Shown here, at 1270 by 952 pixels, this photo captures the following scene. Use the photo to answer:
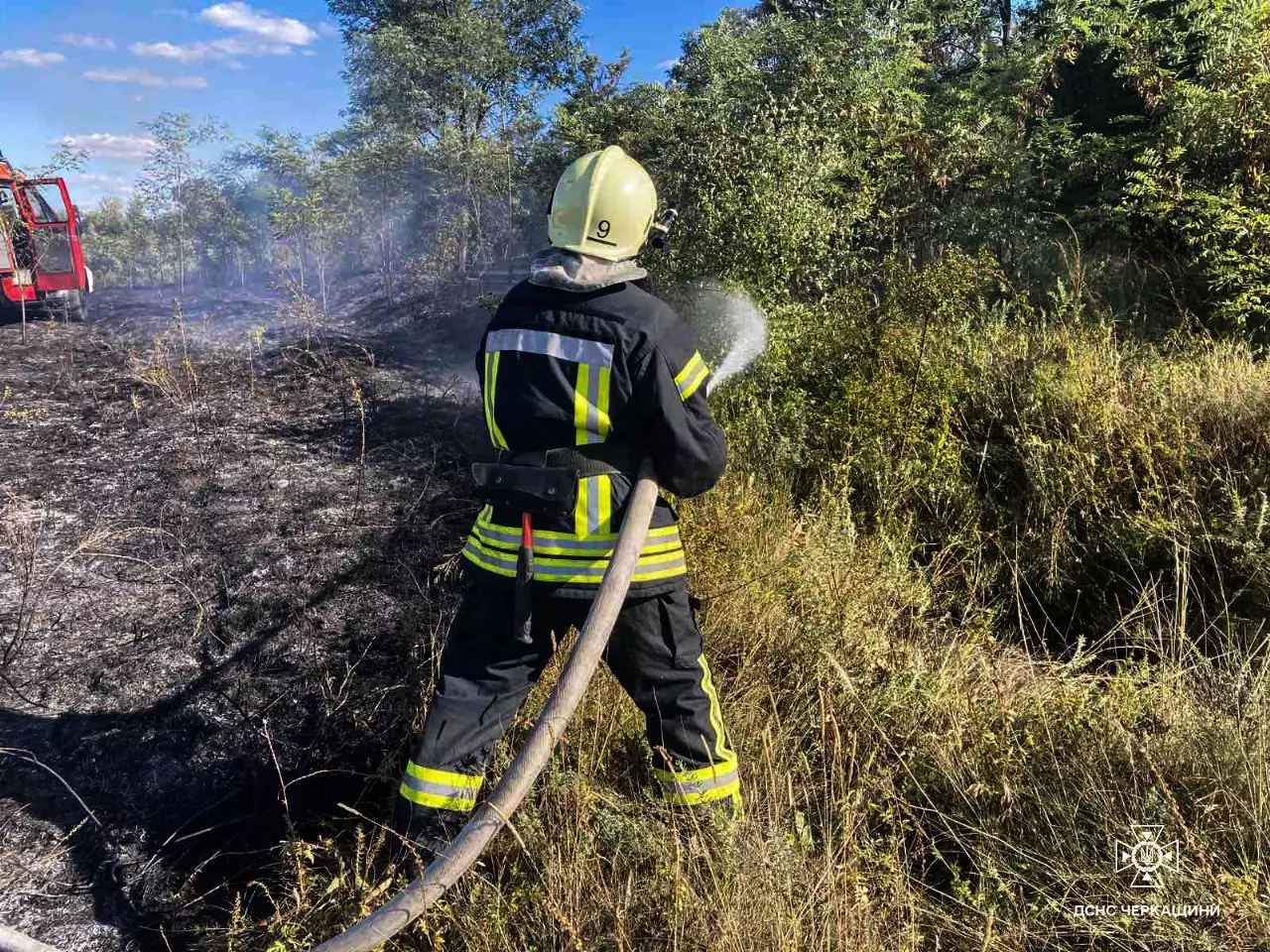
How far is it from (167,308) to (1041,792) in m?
14.8

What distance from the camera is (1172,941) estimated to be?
159 centimetres

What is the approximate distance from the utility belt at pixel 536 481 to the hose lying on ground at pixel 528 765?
13cm

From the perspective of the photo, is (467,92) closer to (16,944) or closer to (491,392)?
(491,392)

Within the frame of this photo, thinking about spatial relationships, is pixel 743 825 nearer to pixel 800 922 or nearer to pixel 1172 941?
pixel 800 922

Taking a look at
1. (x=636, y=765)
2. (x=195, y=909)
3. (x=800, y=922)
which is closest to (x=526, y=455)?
(x=636, y=765)

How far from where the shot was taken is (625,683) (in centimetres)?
203

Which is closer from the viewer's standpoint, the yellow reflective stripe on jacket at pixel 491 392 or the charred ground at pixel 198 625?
the yellow reflective stripe on jacket at pixel 491 392

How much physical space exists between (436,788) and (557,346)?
1.13 m

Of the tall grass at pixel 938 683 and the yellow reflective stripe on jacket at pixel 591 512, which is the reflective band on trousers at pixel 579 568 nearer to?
the yellow reflective stripe on jacket at pixel 591 512

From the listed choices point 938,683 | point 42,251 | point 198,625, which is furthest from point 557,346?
point 42,251

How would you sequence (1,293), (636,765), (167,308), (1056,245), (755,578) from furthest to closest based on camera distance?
(167,308)
(1,293)
(1056,245)
(755,578)
(636,765)

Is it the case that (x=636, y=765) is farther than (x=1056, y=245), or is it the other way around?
(x=1056, y=245)

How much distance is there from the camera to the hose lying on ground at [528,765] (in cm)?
155

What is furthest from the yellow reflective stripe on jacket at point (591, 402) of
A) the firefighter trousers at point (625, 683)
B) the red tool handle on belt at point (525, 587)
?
the firefighter trousers at point (625, 683)
